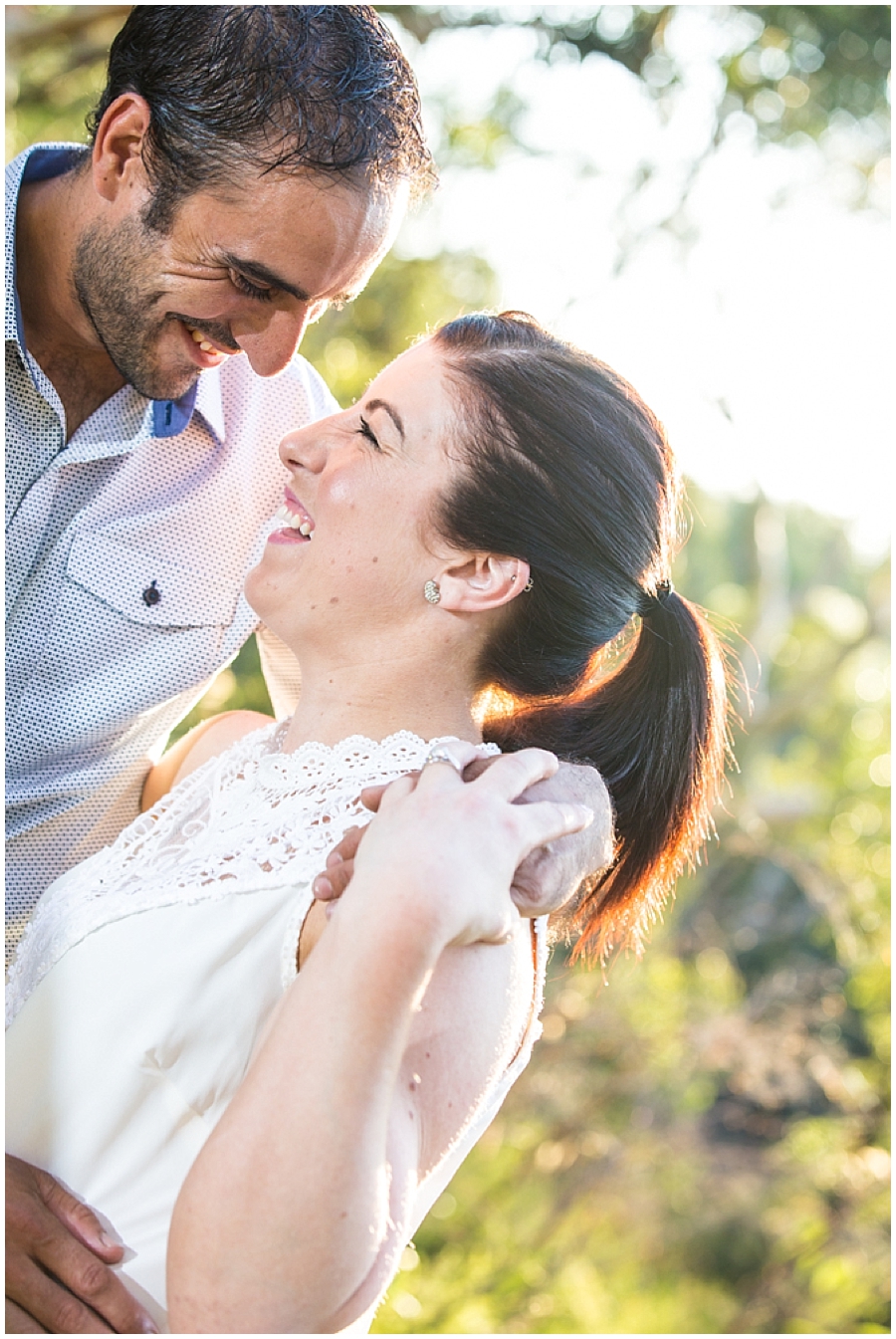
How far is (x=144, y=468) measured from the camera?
7.32 feet

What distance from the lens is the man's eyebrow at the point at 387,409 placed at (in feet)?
5.69

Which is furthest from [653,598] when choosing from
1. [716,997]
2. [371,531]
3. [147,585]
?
[716,997]

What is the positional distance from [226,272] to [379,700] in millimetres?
793

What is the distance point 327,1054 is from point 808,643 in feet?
19.0

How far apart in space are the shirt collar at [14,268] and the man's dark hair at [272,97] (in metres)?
0.29

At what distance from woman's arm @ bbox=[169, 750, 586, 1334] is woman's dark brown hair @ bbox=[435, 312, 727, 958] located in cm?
64

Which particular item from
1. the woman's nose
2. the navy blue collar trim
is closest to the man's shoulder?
the navy blue collar trim

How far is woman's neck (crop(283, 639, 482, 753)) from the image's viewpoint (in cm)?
170

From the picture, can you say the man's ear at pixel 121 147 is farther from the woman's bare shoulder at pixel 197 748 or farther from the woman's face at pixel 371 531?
the woman's bare shoulder at pixel 197 748

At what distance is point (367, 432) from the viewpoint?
5.76 ft

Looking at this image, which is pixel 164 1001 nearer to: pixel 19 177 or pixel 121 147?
pixel 121 147

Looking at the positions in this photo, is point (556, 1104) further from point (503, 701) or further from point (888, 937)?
point (503, 701)

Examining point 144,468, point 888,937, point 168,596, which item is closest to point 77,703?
point 168,596

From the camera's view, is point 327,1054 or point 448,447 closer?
point 327,1054
